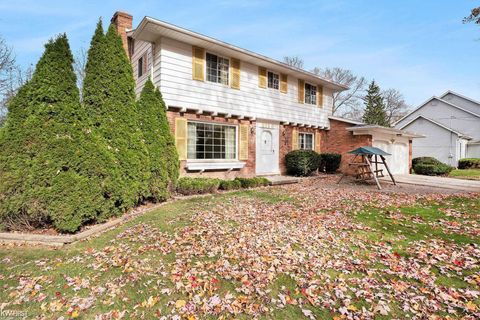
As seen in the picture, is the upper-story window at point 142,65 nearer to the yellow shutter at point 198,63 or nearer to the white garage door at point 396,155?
the yellow shutter at point 198,63

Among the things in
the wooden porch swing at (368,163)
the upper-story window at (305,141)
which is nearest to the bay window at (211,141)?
the upper-story window at (305,141)

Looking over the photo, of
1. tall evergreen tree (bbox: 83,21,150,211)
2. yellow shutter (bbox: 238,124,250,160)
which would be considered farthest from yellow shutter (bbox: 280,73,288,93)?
tall evergreen tree (bbox: 83,21,150,211)

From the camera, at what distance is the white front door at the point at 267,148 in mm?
12695

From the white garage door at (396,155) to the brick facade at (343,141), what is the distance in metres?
1.23

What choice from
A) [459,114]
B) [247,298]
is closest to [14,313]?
[247,298]

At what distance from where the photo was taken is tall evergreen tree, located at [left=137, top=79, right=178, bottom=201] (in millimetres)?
7449

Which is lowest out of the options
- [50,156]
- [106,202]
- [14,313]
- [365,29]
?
[14,313]

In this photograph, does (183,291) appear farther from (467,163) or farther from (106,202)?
(467,163)

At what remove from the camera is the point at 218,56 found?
11070mm

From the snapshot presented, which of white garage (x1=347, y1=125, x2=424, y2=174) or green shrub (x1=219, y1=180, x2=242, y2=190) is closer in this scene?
green shrub (x1=219, y1=180, x2=242, y2=190)

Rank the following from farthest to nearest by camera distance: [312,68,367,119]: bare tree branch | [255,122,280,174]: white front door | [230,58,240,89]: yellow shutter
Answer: [312,68,367,119]: bare tree branch, [255,122,280,174]: white front door, [230,58,240,89]: yellow shutter

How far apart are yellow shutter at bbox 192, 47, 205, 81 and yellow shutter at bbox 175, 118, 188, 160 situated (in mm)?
1906

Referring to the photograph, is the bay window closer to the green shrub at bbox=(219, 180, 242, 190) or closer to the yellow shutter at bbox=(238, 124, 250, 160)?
the yellow shutter at bbox=(238, 124, 250, 160)

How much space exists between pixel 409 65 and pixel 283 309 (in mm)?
20431
